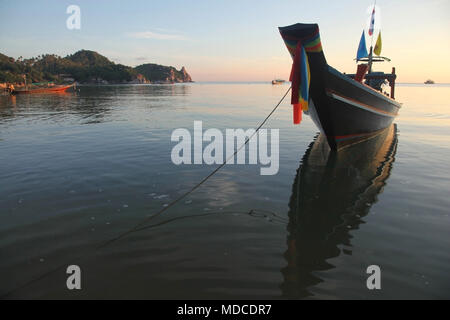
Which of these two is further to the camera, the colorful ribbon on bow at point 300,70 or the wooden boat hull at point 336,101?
the wooden boat hull at point 336,101

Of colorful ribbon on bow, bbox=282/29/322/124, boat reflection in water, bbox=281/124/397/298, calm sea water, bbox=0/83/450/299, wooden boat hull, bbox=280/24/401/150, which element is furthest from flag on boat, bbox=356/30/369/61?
colorful ribbon on bow, bbox=282/29/322/124

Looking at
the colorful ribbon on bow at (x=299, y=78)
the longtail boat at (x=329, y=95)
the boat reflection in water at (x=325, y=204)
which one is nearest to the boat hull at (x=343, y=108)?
the longtail boat at (x=329, y=95)

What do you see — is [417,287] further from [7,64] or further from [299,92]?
[7,64]

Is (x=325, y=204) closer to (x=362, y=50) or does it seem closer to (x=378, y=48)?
(x=362, y=50)

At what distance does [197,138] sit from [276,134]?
223 inches

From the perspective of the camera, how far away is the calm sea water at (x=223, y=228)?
4.47 metres

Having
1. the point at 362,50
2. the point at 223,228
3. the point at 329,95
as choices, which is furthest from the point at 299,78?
the point at 362,50

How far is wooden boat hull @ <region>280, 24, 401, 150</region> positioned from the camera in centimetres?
1102

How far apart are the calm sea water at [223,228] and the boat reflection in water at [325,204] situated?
0.11ft

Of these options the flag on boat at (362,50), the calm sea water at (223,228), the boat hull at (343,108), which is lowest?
the calm sea water at (223,228)

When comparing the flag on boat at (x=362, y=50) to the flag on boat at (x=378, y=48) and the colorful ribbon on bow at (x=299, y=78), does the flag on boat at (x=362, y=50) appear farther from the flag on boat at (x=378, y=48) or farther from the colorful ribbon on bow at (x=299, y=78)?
the colorful ribbon on bow at (x=299, y=78)

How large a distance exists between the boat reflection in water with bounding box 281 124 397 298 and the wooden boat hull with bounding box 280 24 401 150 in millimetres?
1114

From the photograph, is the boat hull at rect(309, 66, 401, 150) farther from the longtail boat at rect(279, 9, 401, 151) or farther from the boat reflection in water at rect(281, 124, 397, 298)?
the boat reflection in water at rect(281, 124, 397, 298)

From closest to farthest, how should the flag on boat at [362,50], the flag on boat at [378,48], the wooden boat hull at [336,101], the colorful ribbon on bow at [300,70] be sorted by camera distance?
the colorful ribbon on bow at [300,70] → the wooden boat hull at [336,101] → the flag on boat at [362,50] → the flag on boat at [378,48]
